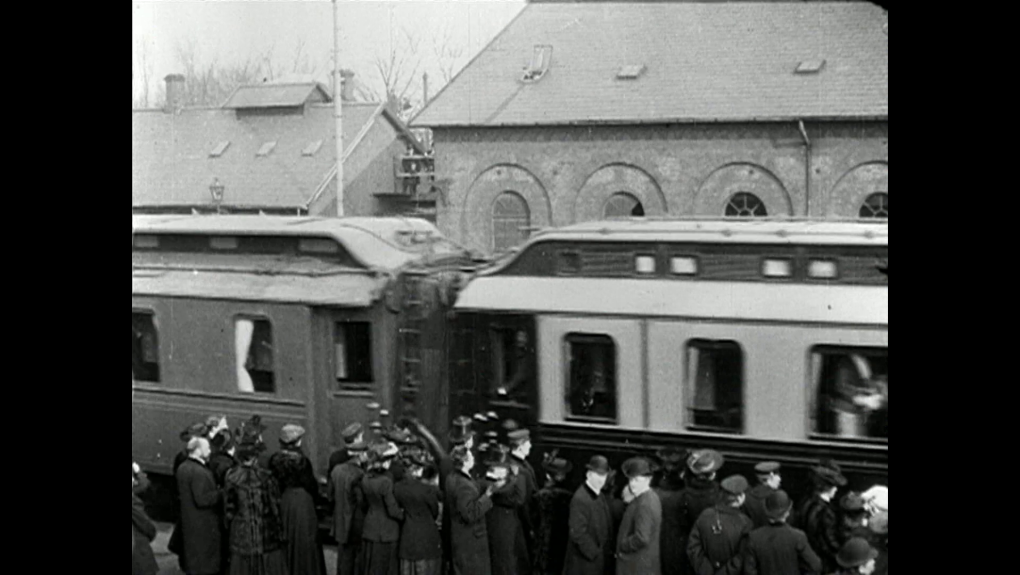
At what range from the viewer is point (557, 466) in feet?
24.3

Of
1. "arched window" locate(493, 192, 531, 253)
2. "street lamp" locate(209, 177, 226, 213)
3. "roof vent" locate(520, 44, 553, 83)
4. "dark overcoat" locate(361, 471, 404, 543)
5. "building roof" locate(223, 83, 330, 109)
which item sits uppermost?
"roof vent" locate(520, 44, 553, 83)

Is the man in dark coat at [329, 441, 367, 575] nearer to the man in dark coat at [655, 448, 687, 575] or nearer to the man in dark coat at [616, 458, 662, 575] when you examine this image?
the man in dark coat at [616, 458, 662, 575]

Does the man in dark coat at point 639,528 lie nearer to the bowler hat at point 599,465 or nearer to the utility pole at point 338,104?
the bowler hat at point 599,465

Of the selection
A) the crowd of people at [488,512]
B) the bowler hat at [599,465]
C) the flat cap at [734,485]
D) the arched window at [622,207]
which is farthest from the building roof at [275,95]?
the flat cap at [734,485]

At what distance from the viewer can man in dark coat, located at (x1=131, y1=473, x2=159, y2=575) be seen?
759cm

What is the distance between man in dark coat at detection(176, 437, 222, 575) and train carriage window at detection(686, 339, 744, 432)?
342cm

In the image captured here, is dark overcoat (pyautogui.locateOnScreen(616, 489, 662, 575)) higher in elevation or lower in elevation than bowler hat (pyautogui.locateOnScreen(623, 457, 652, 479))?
lower

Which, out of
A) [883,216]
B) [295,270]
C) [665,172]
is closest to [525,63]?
[665,172]

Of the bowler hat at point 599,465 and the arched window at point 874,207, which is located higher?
the arched window at point 874,207

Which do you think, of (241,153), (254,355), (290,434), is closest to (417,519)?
(290,434)

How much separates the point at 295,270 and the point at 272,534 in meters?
2.15

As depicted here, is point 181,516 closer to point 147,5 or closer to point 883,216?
point 147,5

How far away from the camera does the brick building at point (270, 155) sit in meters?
9.07

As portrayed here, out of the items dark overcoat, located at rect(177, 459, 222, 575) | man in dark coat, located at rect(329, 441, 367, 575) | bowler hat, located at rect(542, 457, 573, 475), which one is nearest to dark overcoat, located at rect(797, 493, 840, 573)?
bowler hat, located at rect(542, 457, 573, 475)
